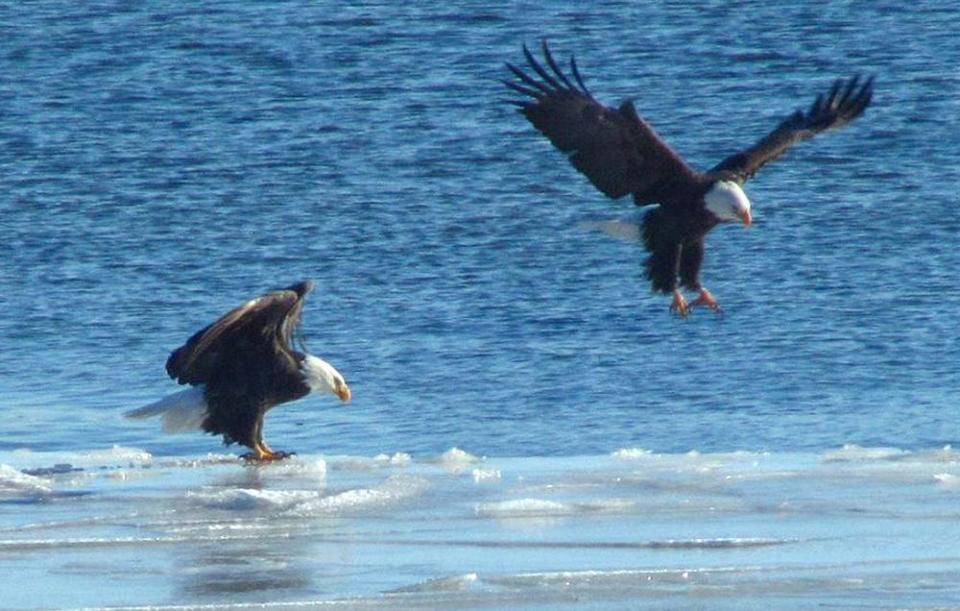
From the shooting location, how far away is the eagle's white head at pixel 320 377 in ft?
23.9

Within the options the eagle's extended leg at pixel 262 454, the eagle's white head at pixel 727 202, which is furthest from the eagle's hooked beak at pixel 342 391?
the eagle's white head at pixel 727 202

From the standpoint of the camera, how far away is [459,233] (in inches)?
444

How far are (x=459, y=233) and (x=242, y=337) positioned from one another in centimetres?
414

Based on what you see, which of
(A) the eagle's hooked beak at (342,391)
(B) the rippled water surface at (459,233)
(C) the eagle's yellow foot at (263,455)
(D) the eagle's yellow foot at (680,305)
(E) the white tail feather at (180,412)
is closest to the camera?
(C) the eagle's yellow foot at (263,455)

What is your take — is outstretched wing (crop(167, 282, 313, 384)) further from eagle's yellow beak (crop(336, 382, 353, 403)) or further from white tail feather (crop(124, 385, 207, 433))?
eagle's yellow beak (crop(336, 382, 353, 403))

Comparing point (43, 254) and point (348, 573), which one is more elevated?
point (348, 573)

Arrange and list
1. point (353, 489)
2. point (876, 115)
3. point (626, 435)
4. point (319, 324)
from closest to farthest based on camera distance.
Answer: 1. point (353, 489)
2. point (626, 435)
3. point (319, 324)
4. point (876, 115)

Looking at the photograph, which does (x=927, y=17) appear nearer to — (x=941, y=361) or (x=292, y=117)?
(x=292, y=117)

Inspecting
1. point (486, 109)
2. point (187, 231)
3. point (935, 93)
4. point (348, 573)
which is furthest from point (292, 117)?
point (348, 573)

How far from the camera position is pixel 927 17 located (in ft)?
51.7

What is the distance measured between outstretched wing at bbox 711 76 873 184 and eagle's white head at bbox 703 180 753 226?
17cm

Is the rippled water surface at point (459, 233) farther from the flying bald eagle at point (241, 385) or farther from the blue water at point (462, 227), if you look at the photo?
the flying bald eagle at point (241, 385)

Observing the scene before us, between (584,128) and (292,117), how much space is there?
717 cm

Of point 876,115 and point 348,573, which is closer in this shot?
point 348,573
